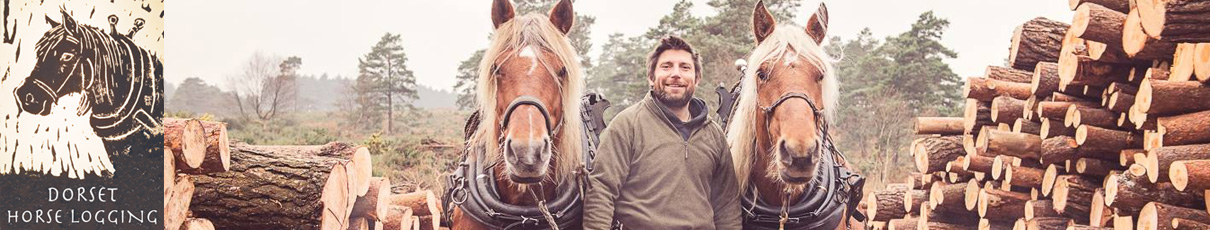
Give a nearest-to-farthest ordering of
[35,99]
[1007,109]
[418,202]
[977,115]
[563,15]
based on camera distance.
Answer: [35,99], [563,15], [1007,109], [418,202], [977,115]

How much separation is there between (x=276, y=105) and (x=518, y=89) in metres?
23.5

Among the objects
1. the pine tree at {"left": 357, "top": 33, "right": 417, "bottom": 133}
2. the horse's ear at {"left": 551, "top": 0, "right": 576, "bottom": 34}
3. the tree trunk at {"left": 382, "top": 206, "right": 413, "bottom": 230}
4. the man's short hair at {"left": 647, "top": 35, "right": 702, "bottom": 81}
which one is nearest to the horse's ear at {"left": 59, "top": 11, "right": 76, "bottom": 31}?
the horse's ear at {"left": 551, "top": 0, "right": 576, "bottom": 34}

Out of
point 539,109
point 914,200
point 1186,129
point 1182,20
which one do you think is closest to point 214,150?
point 539,109

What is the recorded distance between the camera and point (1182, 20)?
3625 millimetres

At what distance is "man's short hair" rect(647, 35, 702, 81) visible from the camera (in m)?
2.99

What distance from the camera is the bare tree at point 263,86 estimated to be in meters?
24.1

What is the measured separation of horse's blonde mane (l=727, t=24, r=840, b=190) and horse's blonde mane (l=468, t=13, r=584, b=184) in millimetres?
675

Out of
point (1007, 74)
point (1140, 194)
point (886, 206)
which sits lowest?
point (886, 206)

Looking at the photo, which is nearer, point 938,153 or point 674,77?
point 674,77

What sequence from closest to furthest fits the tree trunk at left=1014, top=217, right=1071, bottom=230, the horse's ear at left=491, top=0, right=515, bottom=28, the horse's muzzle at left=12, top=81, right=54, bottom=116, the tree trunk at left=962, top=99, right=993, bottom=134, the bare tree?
1. the horse's muzzle at left=12, top=81, right=54, bottom=116
2. the horse's ear at left=491, top=0, right=515, bottom=28
3. the tree trunk at left=1014, top=217, right=1071, bottom=230
4. the tree trunk at left=962, top=99, right=993, bottom=134
5. the bare tree

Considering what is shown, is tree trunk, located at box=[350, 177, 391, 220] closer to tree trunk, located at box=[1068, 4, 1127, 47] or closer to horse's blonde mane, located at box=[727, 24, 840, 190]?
horse's blonde mane, located at box=[727, 24, 840, 190]

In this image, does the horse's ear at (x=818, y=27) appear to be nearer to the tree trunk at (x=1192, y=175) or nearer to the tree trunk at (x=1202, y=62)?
the tree trunk at (x=1192, y=175)

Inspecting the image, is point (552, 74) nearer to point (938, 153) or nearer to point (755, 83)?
point (755, 83)

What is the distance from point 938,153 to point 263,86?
22319mm
